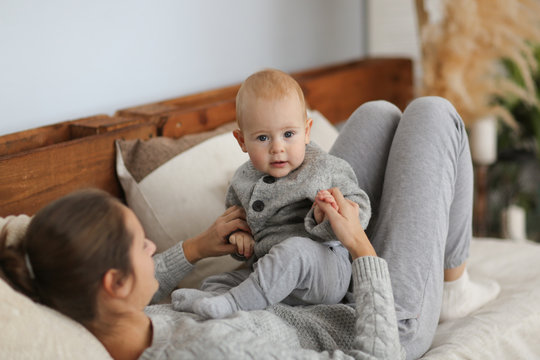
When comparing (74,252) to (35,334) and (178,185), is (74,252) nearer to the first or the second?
(35,334)

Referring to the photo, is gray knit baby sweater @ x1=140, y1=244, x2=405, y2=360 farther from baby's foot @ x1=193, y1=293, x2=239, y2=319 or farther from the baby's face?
the baby's face

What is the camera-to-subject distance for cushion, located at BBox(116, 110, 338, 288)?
61.1 inches

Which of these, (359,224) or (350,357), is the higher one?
(359,224)

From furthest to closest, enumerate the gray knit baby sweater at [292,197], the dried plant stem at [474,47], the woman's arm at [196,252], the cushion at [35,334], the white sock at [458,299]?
the dried plant stem at [474,47] → the white sock at [458,299] → the woman's arm at [196,252] → the gray knit baby sweater at [292,197] → the cushion at [35,334]

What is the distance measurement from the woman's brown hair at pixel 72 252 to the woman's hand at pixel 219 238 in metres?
0.39

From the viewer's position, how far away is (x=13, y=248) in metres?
0.94

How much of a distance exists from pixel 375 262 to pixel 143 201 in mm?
677

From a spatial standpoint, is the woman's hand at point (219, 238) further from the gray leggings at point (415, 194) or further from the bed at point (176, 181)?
the gray leggings at point (415, 194)

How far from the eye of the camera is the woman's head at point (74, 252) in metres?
0.90

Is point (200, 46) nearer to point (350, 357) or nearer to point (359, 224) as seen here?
point (359, 224)

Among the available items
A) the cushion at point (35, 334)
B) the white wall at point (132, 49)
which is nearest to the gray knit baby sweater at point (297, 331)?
the cushion at point (35, 334)

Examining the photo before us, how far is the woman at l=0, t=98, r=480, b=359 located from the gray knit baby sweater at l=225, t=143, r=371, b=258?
0.06m

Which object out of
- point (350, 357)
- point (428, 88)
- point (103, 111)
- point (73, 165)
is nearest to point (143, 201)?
point (73, 165)

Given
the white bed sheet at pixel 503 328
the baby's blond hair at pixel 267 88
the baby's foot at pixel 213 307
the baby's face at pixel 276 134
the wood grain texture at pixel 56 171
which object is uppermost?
the baby's blond hair at pixel 267 88
